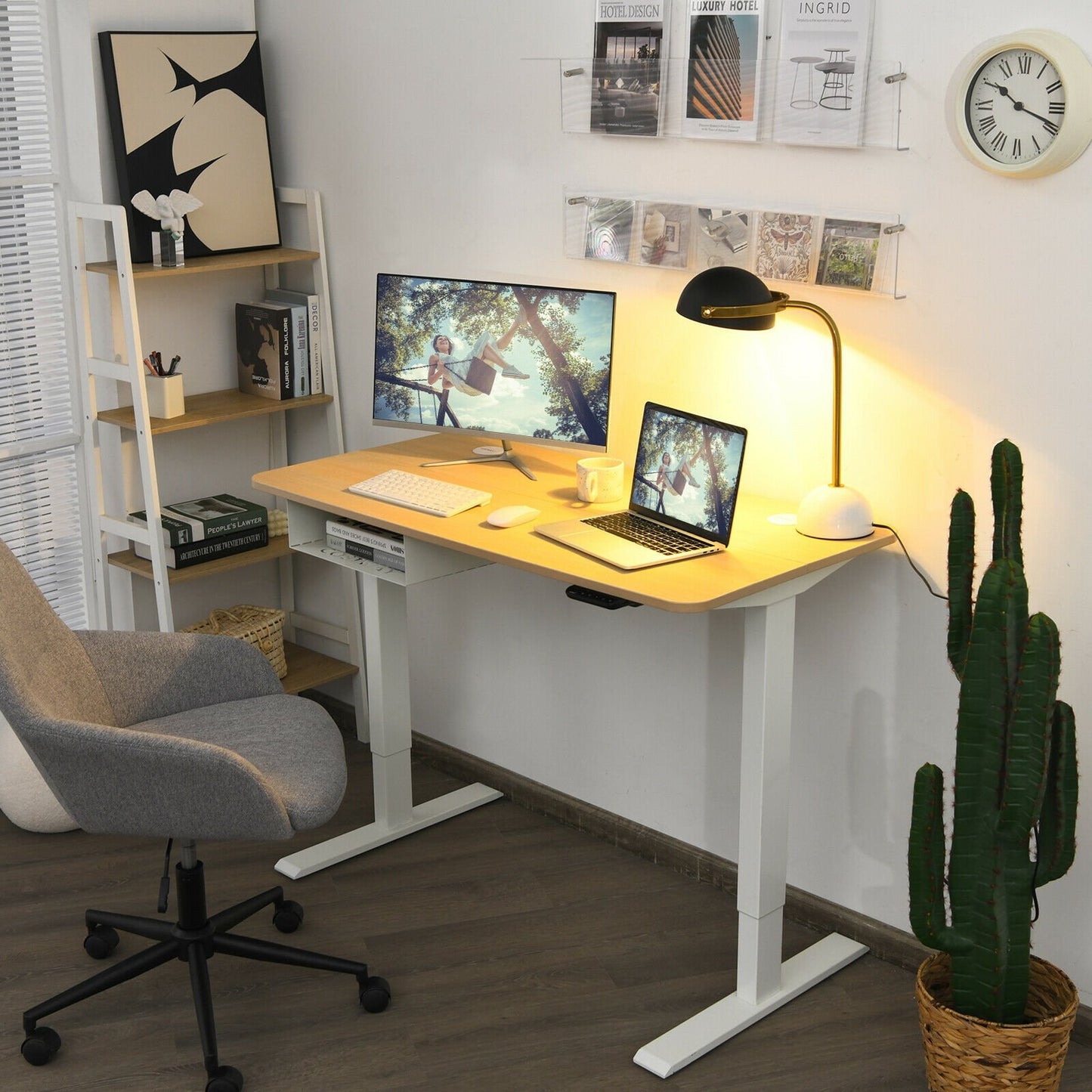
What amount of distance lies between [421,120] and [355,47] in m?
0.28

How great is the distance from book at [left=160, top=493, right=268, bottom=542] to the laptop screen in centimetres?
125

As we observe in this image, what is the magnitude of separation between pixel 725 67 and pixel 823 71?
0.22 m

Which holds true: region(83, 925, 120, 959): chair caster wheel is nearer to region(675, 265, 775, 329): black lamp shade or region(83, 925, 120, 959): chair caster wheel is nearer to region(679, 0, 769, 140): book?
region(675, 265, 775, 329): black lamp shade

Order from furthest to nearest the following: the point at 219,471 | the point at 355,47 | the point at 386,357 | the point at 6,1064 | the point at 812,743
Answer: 1. the point at 219,471
2. the point at 355,47
3. the point at 386,357
4. the point at 812,743
5. the point at 6,1064

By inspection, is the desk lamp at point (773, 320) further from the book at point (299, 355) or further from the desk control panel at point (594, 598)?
the book at point (299, 355)

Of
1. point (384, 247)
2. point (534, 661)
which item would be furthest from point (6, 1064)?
point (384, 247)

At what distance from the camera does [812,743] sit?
287 centimetres

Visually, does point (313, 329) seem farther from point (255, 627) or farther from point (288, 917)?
point (288, 917)

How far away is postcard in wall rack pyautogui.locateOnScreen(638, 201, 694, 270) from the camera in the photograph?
2.80m

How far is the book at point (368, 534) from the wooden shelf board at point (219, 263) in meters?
0.78

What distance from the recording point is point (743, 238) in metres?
2.71

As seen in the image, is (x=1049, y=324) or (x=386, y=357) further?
(x=386, y=357)

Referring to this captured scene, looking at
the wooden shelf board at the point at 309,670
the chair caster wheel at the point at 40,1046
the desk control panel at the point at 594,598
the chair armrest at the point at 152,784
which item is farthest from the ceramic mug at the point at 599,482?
the chair caster wheel at the point at 40,1046

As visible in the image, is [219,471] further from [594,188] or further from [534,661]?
[594,188]
